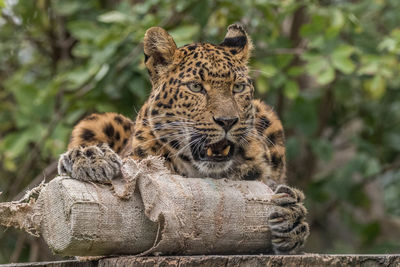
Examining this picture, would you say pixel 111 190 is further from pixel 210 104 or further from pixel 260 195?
pixel 210 104

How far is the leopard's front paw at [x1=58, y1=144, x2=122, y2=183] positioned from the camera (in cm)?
411

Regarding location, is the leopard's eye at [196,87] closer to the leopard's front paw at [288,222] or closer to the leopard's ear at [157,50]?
the leopard's ear at [157,50]

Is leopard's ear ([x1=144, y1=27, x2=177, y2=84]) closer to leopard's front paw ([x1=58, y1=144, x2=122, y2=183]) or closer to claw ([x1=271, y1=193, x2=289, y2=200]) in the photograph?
leopard's front paw ([x1=58, y1=144, x2=122, y2=183])

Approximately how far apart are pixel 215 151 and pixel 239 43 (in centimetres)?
117

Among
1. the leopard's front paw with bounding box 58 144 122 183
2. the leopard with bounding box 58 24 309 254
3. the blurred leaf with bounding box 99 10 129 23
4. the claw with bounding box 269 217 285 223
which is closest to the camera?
the leopard's front paw with bounding box 58 144 122 183

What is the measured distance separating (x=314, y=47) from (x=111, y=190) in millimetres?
5019

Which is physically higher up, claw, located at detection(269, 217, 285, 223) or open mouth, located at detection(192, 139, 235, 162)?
open mouth, located at detection(192, 139, 235, 162)

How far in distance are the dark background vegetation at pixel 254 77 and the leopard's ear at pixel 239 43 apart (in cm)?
96

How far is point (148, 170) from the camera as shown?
4.10 metres

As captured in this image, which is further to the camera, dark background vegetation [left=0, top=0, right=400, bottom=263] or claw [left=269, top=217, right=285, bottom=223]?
dark background vegetation [left=0, top=0, right=400, bottom=263]

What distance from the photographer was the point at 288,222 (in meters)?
4.54

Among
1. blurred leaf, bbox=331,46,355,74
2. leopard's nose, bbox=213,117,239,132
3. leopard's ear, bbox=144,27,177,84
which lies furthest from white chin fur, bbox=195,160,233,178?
blurred leaf, bbox=331,46,355,74

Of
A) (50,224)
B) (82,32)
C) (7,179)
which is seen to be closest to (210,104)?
(50,224)

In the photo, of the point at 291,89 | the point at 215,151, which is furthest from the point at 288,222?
the point at 291,89
